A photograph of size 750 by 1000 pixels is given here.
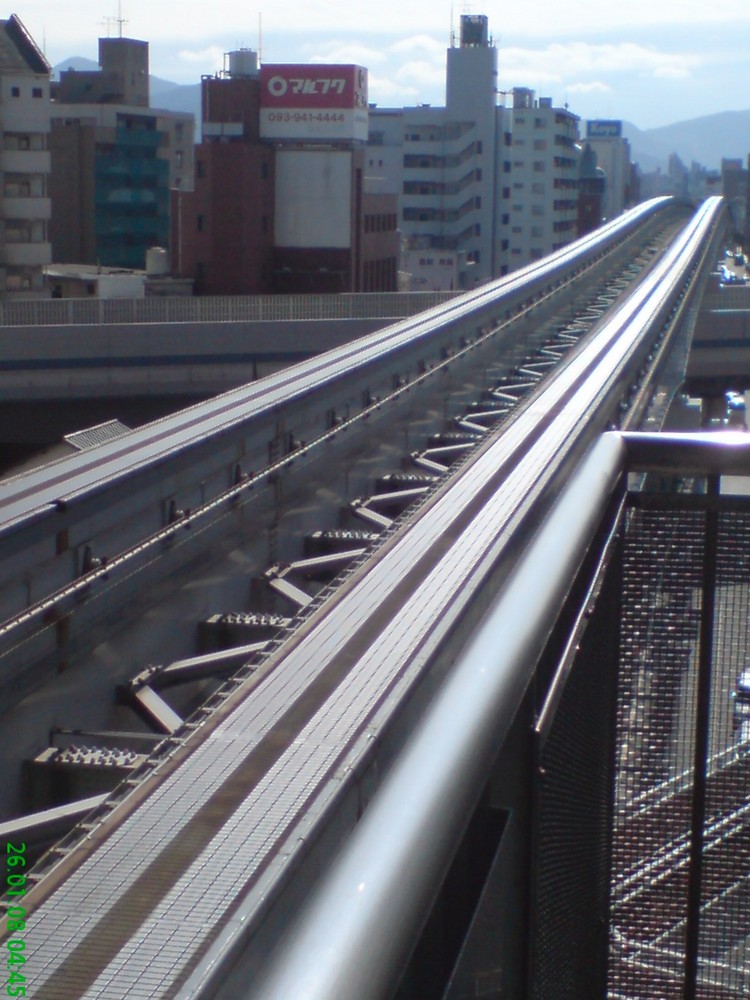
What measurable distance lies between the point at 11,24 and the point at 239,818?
3514cm

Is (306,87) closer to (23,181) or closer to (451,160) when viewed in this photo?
(23,181)

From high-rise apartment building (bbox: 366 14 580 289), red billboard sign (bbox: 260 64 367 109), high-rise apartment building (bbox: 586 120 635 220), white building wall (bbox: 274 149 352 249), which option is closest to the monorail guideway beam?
white building wall (bbox: 274 149 352 249)

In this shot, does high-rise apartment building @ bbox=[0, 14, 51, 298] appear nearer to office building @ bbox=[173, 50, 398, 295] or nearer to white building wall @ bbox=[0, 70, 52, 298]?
white building wall @ bbox=[0, 70, 52, 298]

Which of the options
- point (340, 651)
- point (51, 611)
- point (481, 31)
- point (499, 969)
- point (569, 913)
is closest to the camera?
point (499, 969)

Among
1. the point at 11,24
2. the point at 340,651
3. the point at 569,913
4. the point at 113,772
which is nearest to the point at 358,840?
the point at 569,913

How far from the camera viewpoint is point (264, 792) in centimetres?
160

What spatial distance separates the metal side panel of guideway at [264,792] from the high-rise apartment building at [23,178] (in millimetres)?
27775

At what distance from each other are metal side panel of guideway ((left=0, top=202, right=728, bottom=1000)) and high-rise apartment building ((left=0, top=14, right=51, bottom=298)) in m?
27.8

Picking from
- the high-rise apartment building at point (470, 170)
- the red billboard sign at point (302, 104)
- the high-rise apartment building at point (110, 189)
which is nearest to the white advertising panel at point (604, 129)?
the high-rise apartment building at point (470, 170)

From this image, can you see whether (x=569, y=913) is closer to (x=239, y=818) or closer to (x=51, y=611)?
(x=239, y=818)

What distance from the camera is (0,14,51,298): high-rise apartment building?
29109 millimetres

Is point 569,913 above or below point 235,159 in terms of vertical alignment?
below

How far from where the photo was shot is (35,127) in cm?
2947

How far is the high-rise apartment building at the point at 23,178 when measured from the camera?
29109 millimetres
